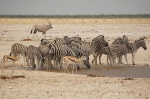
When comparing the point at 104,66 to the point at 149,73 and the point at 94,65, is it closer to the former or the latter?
the point at 94,65

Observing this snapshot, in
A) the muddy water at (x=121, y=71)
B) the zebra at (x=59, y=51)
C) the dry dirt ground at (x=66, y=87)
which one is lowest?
the dry dirt ground at (x=66, y=87)

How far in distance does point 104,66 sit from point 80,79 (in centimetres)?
422

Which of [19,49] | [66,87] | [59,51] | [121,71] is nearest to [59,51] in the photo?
[59,51]

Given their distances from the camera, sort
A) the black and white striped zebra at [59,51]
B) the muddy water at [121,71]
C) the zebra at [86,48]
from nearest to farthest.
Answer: the muddy water at [121,71], the black and white striped zebra at [59,51], the zebra at [86,48]

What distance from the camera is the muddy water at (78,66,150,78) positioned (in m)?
14.2

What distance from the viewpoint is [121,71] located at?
49.2ft

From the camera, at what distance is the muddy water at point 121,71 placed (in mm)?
14180

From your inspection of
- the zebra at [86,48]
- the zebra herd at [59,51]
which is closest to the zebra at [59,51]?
the zebra herd at [59,51]

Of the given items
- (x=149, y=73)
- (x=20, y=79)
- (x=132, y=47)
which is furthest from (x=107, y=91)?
(x=132, y=47)

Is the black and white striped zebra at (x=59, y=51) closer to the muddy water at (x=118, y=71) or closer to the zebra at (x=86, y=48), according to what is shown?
the muddy water at (x=118, y=71)

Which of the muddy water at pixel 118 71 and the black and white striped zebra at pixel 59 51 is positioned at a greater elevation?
the black and white striped zebra at pixel 59 51

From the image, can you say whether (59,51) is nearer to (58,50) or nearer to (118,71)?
(58,50)

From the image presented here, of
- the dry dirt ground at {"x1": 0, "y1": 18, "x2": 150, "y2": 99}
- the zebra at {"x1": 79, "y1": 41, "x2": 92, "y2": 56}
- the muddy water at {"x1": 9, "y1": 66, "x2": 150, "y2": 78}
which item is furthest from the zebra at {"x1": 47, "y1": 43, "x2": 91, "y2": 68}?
the dry dirt ground at {"x1": 0, "y1": 18, "x2": 150, "y2": 99}

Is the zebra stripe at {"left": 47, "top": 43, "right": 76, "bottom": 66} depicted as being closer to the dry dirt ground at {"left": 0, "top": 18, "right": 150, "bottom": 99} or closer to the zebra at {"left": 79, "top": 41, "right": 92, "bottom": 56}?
the zebra at {"left": 79, "top": 41, "right": 92, "bottom": 56}
